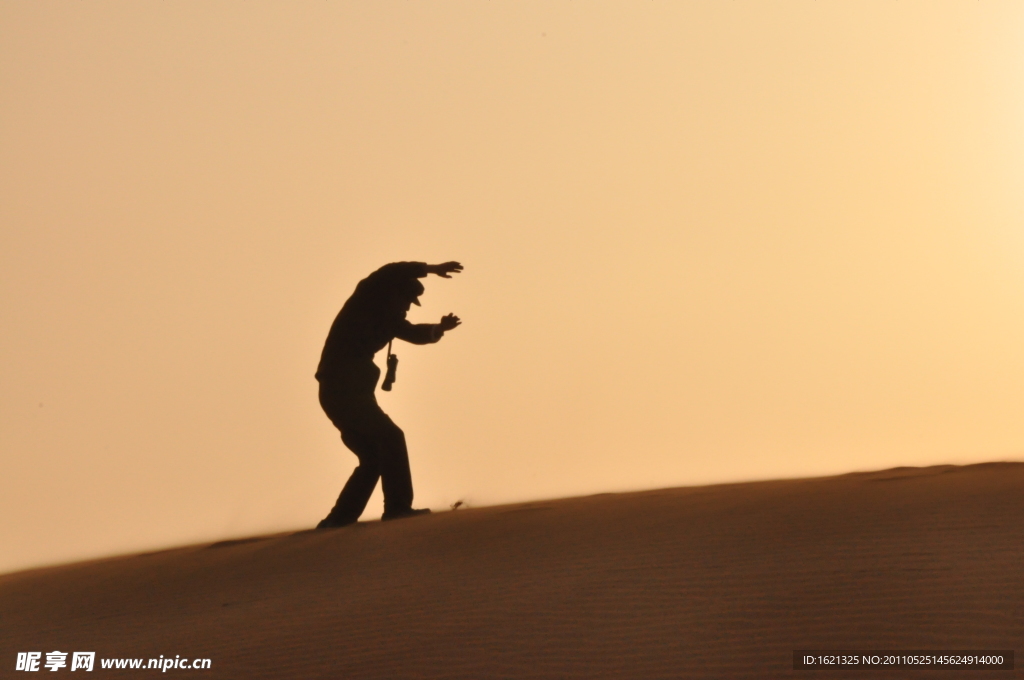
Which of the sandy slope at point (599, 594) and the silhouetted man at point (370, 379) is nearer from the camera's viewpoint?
the sandy slope at point (599, 594)

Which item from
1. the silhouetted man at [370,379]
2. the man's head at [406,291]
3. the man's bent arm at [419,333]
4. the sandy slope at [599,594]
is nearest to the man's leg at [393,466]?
the silhouetted man at [370,379]

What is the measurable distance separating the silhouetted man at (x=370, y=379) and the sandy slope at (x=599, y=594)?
0.35m

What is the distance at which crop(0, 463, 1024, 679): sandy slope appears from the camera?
3057 mm

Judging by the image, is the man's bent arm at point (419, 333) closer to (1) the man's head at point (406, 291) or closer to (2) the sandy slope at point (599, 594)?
(1) the man's head at point (406, 291)

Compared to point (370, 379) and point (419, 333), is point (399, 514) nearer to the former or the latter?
point (370, 379)

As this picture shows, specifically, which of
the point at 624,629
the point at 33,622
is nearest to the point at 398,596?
the point at 624,629

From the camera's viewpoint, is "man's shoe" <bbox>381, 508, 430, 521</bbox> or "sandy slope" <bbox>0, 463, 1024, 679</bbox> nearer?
"sandy slope" <bbox>0, 463, 1024, 679</bbox>

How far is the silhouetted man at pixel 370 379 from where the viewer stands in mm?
5934

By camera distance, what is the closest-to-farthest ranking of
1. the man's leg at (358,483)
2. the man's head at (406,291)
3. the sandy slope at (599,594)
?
the sandy slope at (599,594) < the man's leg at (358,483) < the man's head at (406,291)

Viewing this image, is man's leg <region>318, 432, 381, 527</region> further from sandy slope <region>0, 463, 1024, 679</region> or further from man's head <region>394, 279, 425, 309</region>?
man's head <region>394, 279, 425, 309</region>

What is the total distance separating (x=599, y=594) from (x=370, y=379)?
9.38ft

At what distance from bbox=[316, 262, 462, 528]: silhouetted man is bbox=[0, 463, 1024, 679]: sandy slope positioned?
1.14ft

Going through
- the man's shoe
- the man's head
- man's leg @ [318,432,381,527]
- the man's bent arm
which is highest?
the man's head

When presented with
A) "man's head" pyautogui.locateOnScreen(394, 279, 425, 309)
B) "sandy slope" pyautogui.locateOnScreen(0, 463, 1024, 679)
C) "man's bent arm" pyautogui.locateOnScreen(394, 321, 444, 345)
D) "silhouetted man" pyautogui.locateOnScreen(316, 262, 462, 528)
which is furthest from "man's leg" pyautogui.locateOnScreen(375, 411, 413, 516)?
"man's head" pyautogui.locateOnScreen(394, 279, 425, 309)
